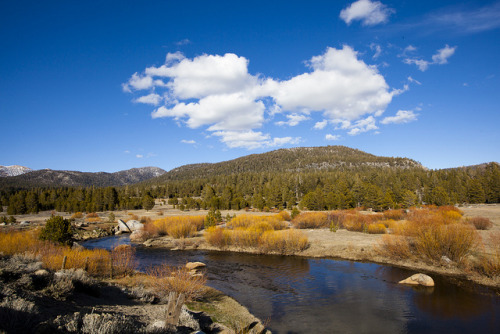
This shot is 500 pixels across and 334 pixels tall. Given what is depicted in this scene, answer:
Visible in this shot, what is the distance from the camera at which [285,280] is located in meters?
21.0

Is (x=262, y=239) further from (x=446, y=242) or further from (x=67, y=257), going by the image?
(x=67, y=257)

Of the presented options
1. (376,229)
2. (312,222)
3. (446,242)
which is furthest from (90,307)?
(312,222)

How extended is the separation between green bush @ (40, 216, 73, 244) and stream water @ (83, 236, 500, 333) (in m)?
7.37

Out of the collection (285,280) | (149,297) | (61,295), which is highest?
(61,295)

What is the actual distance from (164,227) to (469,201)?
91607mm

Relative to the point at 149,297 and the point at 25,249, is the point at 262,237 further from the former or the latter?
the point at 25,249

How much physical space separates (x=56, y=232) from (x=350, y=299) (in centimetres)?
2484

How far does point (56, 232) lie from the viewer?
939 inches

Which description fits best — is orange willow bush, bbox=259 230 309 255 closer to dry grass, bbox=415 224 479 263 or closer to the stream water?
the stream water

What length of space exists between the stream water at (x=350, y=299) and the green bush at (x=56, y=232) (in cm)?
737

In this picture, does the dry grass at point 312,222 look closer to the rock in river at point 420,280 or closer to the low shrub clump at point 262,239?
the low shrub clump at point 262,239

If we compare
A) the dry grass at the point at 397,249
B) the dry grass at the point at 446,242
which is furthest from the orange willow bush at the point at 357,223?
the dry grass at the point at 446,242

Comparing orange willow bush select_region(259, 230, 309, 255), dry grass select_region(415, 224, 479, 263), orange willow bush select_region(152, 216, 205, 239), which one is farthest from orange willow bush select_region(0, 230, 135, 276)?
dry grass select_region(415, 224, 479, 263)

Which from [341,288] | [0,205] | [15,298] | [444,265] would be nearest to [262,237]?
[341,288]
